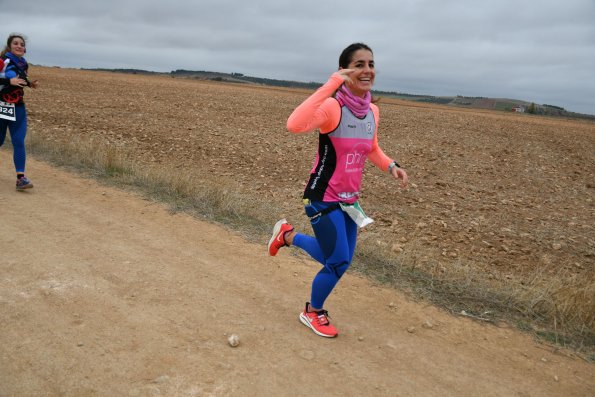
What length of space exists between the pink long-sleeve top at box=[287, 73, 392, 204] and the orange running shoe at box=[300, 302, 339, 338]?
0.99 meters

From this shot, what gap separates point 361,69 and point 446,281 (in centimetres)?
278

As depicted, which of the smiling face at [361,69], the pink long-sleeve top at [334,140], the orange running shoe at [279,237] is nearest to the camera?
the pink long-sleeve top at [334,140]

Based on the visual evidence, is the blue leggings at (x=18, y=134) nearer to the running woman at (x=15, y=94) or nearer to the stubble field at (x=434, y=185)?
the running woman at (x=15, y=94)

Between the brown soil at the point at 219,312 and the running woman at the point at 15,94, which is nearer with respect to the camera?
the brown soil at the point at 219,312

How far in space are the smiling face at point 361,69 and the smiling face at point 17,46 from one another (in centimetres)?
534

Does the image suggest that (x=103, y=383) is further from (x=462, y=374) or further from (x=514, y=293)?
(x=514, y=293)

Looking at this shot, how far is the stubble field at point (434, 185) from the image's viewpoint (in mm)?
5316

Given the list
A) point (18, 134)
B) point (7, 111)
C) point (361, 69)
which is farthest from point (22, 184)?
point (361, 69)

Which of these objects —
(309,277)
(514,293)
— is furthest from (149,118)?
(514,293)

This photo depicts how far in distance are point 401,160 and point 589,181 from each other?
5759 mm

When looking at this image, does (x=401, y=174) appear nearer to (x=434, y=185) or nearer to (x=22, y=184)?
(x=22, y=184)

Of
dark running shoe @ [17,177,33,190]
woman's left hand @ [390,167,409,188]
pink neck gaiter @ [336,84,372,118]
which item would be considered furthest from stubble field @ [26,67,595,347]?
dark running shoe @ [17,177,33,190]

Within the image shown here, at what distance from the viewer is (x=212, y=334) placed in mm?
3559

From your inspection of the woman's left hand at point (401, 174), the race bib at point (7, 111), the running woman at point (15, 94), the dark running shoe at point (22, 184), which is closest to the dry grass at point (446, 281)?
the dark running shoe at point (22, 184)
